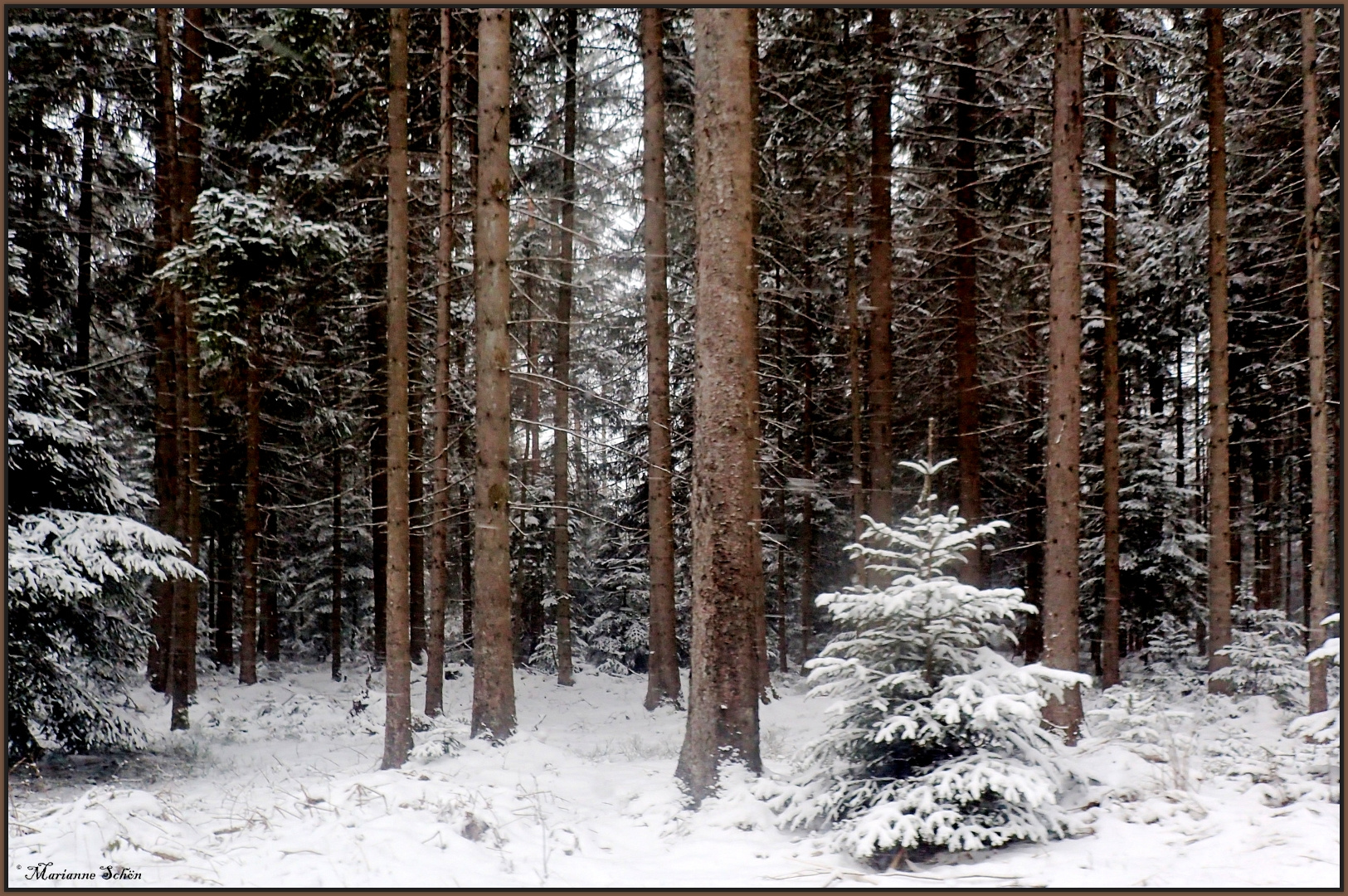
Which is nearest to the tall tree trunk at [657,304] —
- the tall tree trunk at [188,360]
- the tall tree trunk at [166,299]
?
the tall tree trunk at [188,360]

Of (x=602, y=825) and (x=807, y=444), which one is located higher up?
(x=807, y=444)

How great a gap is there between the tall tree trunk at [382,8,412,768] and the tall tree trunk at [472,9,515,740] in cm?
93

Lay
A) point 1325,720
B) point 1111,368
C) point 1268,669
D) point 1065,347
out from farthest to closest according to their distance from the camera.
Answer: point 1268,669, point 1111,368, point 1065,347, point 1325,720

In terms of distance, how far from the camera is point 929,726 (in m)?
5.64

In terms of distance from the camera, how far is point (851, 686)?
20.1 feet

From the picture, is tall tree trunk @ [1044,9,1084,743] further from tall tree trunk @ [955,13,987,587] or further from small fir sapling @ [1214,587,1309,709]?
small fir sapling @ [1214,587,1309,709]

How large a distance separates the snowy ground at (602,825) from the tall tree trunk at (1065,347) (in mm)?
1702

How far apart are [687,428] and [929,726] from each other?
13261mm

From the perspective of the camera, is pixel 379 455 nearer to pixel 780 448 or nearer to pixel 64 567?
pixel 780 448

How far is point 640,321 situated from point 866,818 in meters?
15.5

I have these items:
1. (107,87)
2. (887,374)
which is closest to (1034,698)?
(887,374)

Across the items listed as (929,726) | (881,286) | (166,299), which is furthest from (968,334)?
(166,299)

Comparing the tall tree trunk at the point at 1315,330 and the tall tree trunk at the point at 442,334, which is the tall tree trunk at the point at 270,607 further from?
the tall tree trunk at the point at 1315,330

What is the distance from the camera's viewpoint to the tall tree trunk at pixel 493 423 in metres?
10.1
